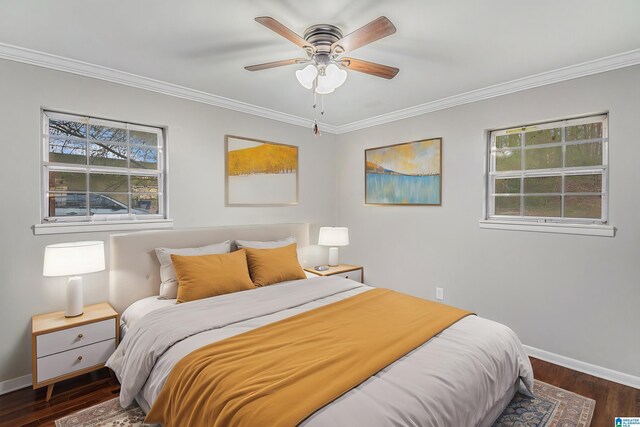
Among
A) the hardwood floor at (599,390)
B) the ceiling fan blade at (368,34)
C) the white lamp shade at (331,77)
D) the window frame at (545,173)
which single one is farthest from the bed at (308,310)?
the ceiling fan blade at (368,34)

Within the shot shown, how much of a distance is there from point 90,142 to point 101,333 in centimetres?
160

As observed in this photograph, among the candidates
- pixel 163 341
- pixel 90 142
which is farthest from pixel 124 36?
pixel 163 341

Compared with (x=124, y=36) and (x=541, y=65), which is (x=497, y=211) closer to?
(x=541, y=65)

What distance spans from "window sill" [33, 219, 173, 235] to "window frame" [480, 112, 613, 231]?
3200 millimetres

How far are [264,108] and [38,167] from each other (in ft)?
7.17

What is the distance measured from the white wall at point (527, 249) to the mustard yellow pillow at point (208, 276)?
202 cm

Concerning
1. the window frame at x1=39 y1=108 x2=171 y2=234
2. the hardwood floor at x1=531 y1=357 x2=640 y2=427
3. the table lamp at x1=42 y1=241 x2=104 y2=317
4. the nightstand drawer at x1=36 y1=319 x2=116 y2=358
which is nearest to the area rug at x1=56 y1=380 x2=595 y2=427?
the hardwood floor at x1=531 y1=357 x2=640 y2=427

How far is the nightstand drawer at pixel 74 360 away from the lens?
2176 mm

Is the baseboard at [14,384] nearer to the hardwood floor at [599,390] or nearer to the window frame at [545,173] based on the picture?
the hardwood floor at [599,390]

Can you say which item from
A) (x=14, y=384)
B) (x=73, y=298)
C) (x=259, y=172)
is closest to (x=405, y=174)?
(x=259, y=172)

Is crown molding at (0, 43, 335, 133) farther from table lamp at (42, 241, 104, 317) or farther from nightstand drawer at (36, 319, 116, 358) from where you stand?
nightstand drawer at (36, 319, 116, 358)

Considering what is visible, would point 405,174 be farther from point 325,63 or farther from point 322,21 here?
point 322,21

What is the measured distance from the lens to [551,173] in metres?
2.89

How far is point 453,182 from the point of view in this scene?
11.4 feet
